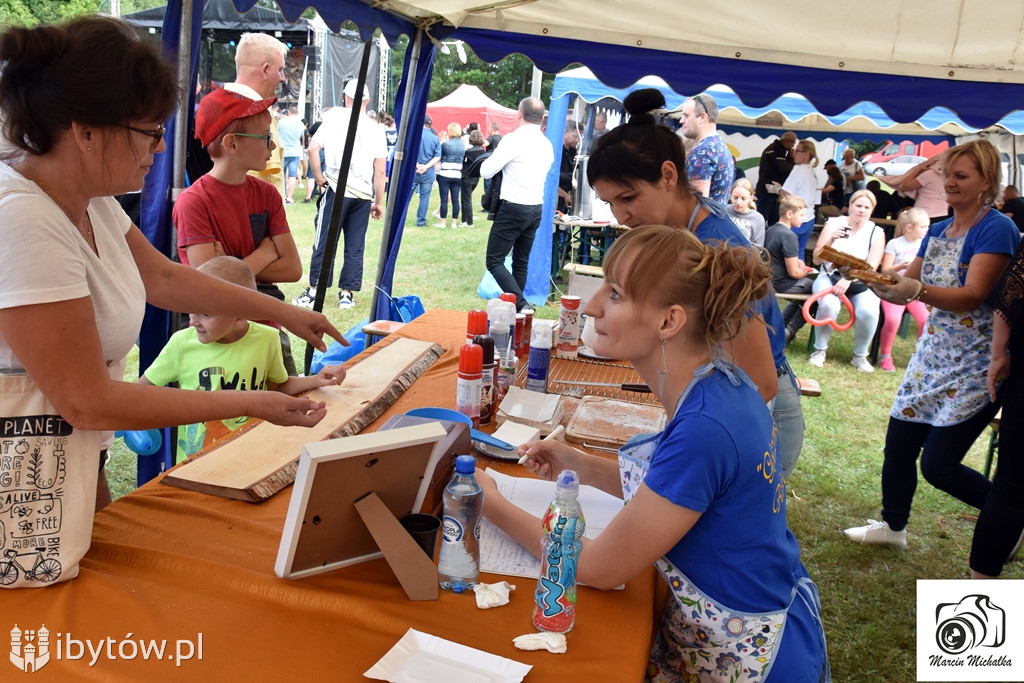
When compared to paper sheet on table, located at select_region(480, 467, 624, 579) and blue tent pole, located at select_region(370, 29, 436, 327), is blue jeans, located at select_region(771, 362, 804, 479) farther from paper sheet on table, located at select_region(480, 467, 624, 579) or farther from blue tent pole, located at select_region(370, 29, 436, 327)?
blue tent pole, located at select_region(370, 29, 436, 327)

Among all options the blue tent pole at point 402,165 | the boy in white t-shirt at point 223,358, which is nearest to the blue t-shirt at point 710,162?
the blue tent pole at point 402,165

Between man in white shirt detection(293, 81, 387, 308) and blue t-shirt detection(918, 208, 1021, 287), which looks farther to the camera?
man in white shirt detection(293, 81, 387, 308)

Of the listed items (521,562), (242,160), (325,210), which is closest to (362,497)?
(521,562)

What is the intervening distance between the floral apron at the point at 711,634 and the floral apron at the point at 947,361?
198 cm

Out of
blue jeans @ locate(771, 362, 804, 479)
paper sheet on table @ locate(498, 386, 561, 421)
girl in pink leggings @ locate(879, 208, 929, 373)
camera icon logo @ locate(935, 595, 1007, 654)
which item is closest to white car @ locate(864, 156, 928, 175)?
girl in pink leggings @ locate(879, 208, 929, 373)

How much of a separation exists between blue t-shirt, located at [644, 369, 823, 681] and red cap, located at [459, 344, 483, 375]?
30.9 inches

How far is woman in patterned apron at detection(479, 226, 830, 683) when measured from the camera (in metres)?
1.29

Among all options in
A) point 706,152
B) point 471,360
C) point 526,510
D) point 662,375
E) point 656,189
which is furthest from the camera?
point 706,152

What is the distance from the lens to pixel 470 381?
6.89ft

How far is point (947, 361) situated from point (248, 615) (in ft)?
9.70

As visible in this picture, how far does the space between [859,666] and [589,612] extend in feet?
6.49

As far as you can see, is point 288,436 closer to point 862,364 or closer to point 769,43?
point 769,43

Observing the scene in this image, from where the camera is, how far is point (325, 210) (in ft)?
22.7

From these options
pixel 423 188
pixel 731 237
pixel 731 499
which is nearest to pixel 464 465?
pixel 731 499
